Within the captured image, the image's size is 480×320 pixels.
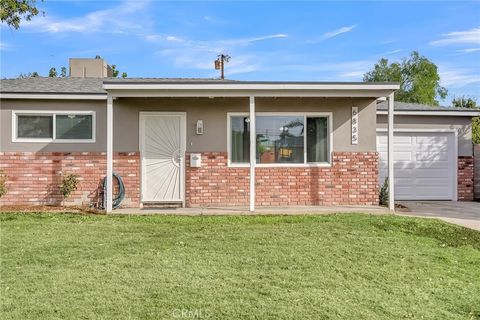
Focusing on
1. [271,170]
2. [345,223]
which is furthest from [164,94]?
[345,223]

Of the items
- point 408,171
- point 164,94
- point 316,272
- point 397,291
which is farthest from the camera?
point 408,171

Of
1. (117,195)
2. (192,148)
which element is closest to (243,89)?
(192,148)

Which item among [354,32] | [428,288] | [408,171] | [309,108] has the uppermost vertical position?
[354,32]

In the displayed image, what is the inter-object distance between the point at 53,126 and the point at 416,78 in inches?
1096

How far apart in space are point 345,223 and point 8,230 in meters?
5.94

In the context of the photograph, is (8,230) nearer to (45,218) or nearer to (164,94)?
(45,218)

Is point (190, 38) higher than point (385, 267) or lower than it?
higher

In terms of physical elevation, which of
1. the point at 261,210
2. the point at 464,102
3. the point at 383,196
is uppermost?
the point at 464,102

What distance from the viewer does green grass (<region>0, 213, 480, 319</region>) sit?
12.3 feet

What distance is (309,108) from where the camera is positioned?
1016 centimetres

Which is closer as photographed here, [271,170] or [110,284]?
[110,284]

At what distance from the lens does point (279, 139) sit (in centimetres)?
1020

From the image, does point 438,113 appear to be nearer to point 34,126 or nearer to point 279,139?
point 279,139

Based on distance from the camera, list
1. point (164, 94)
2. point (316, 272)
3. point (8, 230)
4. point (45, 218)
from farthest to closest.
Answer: point (164, 94) < point (45, 218) < point (8, 230) < point (316, 272)
